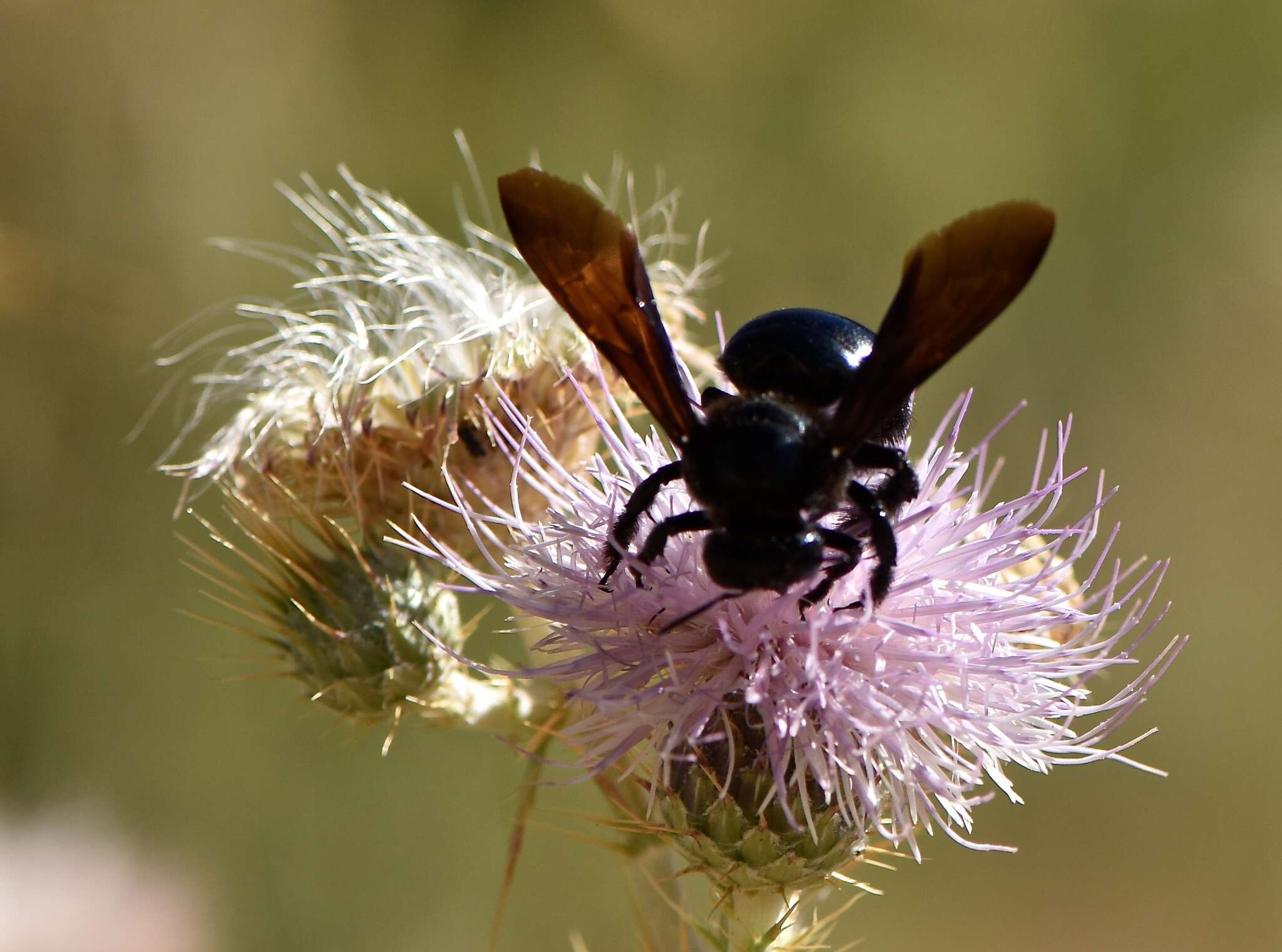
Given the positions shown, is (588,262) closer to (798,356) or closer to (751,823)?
(798,356)

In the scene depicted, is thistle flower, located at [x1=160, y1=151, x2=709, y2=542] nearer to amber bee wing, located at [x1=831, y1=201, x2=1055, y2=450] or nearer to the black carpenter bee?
the black carpenter bee

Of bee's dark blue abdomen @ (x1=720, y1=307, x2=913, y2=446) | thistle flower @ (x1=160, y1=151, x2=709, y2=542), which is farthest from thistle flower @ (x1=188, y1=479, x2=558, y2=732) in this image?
bee's dark blue abdomen @ (x1=720, y1=307, x2=913, y2=446)

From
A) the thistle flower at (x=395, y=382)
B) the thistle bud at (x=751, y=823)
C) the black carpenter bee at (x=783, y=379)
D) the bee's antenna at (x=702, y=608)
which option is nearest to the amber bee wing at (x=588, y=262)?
the black carpenter bee at (x=783, y=379)

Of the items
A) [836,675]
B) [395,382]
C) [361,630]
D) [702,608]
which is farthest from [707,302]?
[702,608]

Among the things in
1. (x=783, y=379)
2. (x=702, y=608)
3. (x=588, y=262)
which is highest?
(x=588, y=262)

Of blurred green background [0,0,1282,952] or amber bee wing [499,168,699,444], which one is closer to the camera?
amber bee wing [499,168,699,444]

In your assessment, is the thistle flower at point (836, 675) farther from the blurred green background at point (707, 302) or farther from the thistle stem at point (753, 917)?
the blurred green background at point (707, 302)
